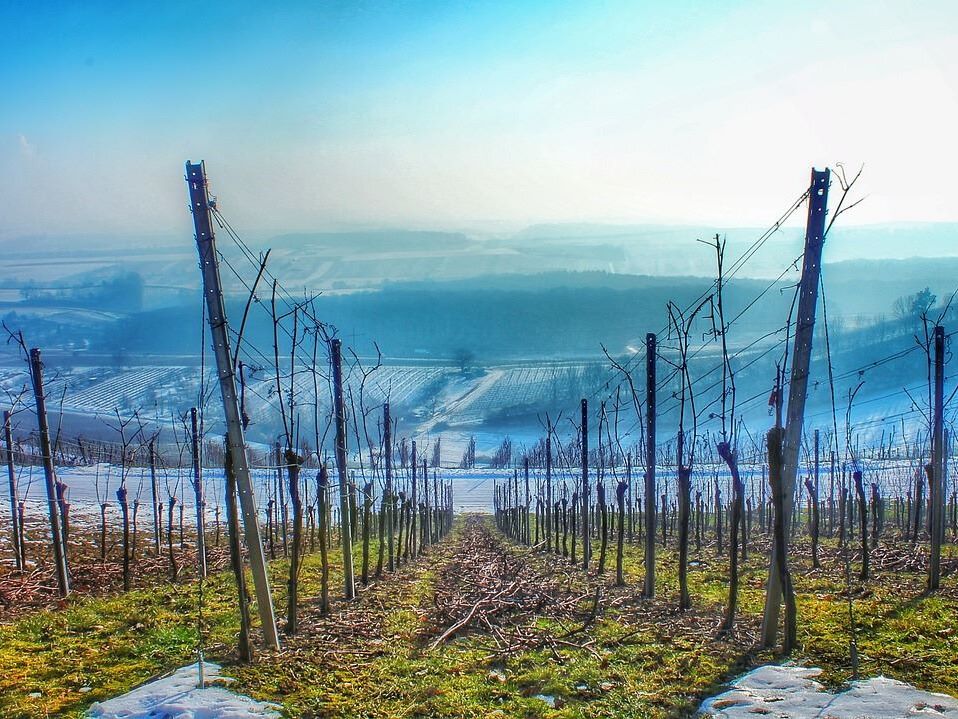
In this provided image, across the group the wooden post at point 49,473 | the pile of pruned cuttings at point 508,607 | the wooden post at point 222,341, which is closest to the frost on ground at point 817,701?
the pile of pruned cuttings at point 508,607

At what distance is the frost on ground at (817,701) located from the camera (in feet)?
20.0

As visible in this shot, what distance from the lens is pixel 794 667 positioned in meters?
7.33

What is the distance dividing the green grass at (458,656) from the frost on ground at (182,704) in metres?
0.22

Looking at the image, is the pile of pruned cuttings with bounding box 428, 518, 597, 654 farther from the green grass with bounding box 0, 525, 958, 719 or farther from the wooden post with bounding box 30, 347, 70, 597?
the wooden post with bounding box 30, 347, 70, 597

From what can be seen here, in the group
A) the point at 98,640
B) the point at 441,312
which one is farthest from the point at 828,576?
the point at 441,312

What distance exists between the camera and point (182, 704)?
6535mm

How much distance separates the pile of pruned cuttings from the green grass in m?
0.23

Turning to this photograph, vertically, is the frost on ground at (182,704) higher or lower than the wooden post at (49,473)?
lower

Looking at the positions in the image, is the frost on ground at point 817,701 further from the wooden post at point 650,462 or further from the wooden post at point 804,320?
the wooden post at point 650,462

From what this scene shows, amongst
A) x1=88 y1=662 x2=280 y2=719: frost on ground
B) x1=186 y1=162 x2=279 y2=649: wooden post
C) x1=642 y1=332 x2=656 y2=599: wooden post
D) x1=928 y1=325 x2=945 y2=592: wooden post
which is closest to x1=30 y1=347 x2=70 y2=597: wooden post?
x1=186 y1=162 x2=279 y2=649: wooden post

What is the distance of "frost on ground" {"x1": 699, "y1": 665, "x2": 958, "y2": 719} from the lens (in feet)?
20.0

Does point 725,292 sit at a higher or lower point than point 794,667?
higher

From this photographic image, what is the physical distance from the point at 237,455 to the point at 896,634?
763cm

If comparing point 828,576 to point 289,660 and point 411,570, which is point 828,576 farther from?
point 289,660
